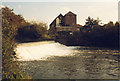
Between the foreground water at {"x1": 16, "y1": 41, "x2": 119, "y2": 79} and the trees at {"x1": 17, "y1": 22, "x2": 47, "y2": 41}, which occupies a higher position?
the trees at {"x1": 17, "y1": 22, "x2": 47, "y2": 41}

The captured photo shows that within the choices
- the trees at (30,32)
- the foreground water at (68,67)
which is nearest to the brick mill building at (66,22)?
the trees at (30,32)

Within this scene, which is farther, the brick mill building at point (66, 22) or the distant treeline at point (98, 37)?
the brick mill building at point (66, 22)

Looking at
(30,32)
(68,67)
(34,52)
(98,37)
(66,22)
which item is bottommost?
(68,67)

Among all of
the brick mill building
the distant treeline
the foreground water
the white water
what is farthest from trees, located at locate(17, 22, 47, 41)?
the foreground water

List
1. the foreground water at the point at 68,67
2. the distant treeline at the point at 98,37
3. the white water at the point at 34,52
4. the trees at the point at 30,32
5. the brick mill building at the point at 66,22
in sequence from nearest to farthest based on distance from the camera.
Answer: the foreground water at the point at 68,67, the white water at the point at 34,52, the distant treeline at the point at 98,37, the trees at the point at 30,32, the brick mill building at the point at 66,22

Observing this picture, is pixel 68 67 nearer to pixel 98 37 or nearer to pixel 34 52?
pixel 34 52

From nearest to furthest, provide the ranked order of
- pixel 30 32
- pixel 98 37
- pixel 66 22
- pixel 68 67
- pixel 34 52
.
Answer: pixel 68 67 < pixel 34 52 < pixel 98 37 < pixel 30 32 < pixel 66 22

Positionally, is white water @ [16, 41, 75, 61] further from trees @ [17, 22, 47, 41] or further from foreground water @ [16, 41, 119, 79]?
trees @ [17, 22, 47, 41]

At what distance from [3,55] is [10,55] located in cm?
56

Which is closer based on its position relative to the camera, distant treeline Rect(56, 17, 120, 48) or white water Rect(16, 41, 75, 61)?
white water Rect(16, 41, 75, 61)

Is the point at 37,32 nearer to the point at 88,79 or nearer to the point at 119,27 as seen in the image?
the point at 119,27

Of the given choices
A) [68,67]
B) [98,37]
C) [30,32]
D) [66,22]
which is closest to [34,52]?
[68,67]

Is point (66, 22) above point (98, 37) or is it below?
above

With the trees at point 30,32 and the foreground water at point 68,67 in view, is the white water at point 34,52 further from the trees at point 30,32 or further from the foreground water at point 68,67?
the trees at point 30,32
